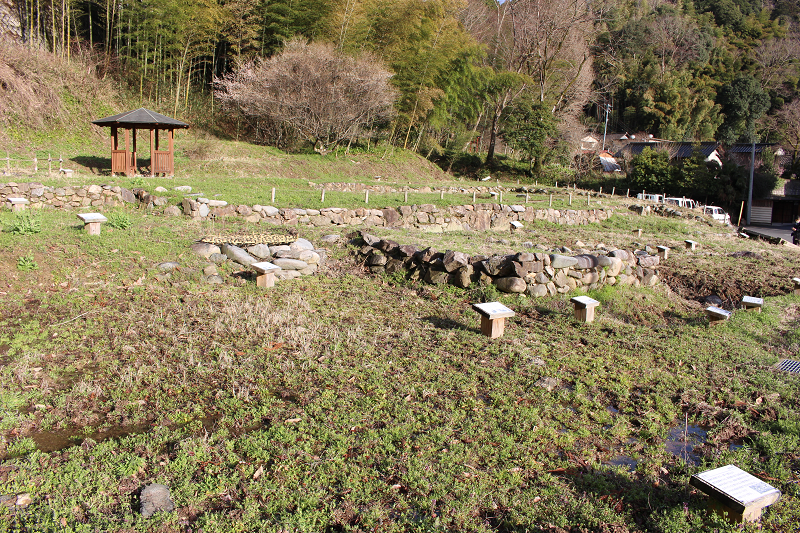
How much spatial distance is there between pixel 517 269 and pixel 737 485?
4.74 m

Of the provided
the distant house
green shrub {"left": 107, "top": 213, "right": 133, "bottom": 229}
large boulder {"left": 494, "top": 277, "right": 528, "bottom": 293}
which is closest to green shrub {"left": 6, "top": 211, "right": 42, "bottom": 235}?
green shrub {"left": 107, "top": 213, "right": 133, "bottom": 229}

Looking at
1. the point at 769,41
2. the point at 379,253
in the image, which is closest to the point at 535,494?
the point at 379,253

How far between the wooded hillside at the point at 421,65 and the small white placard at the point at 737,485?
843 inches

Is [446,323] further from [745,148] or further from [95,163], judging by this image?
[745,148]

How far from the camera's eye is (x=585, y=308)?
20.7 feet

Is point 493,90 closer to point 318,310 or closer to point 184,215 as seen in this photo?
point 184,215

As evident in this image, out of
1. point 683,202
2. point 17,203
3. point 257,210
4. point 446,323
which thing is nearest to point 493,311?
point 446,323

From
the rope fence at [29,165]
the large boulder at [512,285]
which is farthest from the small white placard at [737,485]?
the rope fence at [29,165]

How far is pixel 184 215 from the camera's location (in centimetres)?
1089

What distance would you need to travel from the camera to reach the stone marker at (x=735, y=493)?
8.59 ft

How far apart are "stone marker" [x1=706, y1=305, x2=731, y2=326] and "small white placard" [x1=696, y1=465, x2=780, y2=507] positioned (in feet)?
14.2

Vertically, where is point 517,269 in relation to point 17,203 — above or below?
below

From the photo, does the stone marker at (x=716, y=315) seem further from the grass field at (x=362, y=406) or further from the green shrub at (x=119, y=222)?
the green shrub at (x=119, y=222)

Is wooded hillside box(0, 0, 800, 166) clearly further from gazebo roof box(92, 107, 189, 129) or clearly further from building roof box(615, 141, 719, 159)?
gazebo roof box(92, 107, 189, 129)
